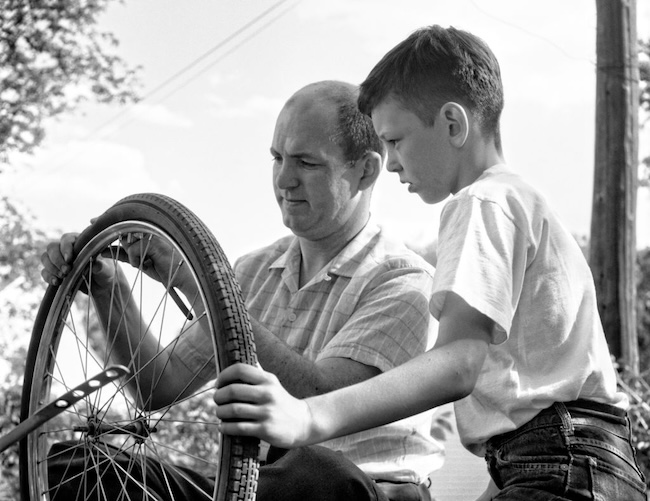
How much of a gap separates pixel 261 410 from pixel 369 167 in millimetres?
1401

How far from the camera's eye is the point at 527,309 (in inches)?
65.4

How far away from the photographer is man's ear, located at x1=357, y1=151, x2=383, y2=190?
260 centimetres

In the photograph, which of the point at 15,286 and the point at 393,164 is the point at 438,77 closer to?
the point at 393,164

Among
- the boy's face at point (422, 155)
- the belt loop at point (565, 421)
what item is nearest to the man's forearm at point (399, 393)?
the belt loop at point (565, 421)

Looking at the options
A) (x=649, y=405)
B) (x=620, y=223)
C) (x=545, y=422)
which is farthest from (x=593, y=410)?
(x=620, y=223)

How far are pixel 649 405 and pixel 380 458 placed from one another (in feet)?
9.89

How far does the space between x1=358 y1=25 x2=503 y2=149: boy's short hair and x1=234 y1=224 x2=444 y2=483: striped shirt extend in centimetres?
51

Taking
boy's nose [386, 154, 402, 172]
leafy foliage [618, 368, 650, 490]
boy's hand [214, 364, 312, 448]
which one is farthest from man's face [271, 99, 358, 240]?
leafy foliage [618, 368, 650, 490]

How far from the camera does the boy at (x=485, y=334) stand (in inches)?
53.7

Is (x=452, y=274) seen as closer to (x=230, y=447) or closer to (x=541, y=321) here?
(x=541, y=321)

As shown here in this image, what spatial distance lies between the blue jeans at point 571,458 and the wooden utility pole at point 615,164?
3.87 m

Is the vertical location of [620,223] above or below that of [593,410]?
above

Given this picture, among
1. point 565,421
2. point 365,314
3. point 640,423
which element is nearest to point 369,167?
point 365,314

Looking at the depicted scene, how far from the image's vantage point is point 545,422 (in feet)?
5.32
